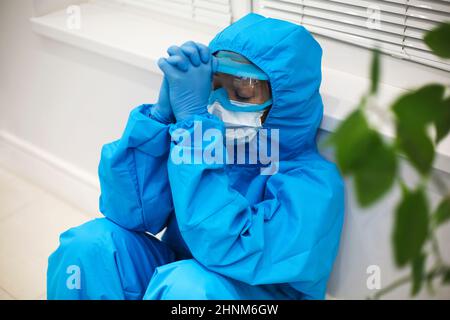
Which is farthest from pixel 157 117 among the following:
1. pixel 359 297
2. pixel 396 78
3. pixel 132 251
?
pixel 359 297

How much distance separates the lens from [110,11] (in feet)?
6.68

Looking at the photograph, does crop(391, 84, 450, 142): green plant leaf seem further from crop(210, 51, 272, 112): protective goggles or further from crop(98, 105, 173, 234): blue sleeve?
crop(98, 105, 173, 234): blue sleeve

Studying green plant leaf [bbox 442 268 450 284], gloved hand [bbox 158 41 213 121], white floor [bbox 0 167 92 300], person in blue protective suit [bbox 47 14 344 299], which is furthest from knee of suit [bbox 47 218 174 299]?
green plant leaf [bbox 442 268 450 284]

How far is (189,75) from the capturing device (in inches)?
48.7

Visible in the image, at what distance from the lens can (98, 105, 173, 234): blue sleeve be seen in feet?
4.40

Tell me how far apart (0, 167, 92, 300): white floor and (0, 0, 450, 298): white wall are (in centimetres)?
20

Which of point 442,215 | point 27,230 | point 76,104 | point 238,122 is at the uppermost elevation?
point 442,215

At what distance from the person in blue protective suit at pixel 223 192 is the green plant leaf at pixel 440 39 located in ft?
2.53

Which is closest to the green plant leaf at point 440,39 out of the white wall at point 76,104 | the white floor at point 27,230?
the white wall at point 76,104

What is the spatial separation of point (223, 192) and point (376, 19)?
679 millimetres

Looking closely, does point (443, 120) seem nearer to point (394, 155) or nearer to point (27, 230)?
point (394, 155)

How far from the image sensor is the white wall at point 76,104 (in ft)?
4.97

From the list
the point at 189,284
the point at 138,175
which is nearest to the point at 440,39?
the point at 189,284

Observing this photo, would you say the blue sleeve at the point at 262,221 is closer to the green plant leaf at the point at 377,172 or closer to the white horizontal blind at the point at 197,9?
the white horizontal blind at the point at 197,9
